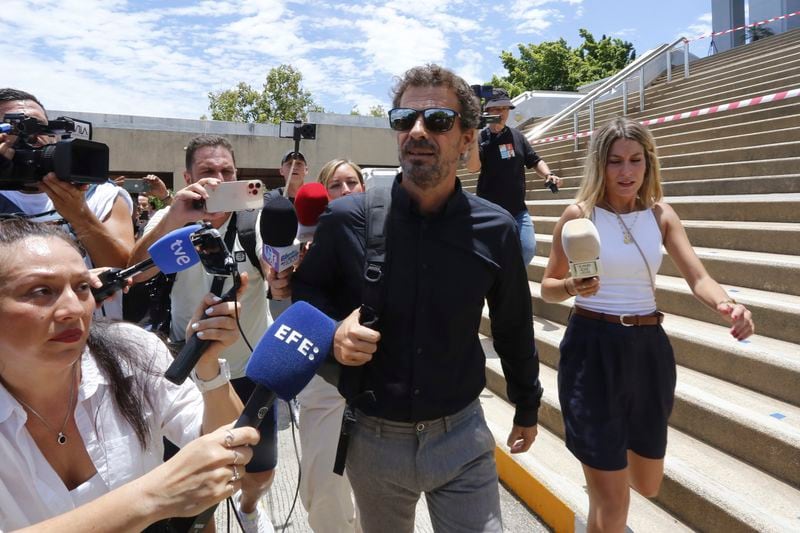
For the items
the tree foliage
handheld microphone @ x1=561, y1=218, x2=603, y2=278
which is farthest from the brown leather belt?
the tree foliage

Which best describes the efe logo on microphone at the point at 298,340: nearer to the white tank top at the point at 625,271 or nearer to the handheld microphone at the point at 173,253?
the handheld microphone at the point at 173,253

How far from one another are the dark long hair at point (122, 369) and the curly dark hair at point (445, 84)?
126cm

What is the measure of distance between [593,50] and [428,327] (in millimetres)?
34809

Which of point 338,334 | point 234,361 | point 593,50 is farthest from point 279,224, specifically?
point 593,50

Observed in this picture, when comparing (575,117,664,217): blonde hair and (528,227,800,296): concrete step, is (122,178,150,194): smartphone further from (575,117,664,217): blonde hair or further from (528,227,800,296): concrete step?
(528,227,800,296): concrete step

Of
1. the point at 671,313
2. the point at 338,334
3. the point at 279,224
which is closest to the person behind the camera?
the point at 338,334

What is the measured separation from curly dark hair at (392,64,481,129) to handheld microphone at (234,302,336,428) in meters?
0.94

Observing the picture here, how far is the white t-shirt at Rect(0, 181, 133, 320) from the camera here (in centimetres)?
240

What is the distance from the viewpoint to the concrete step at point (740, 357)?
3.29 metres

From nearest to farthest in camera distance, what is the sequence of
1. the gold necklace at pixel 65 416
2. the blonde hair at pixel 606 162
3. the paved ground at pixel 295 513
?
the gold necklace at pixel 65 416
the blonde hair at pixel 606 162
the paved ground at pixel 295 513

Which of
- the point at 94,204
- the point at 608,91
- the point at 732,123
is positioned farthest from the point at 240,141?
the point at 94,204

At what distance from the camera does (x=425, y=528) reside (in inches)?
127

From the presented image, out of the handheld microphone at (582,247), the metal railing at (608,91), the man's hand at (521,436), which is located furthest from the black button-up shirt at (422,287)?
the metal railing at (608,91)

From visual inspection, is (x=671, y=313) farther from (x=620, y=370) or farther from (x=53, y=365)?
(x=53, y=365)
